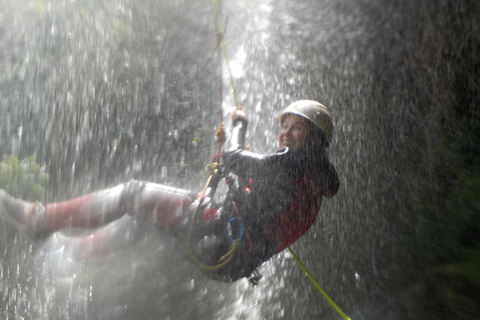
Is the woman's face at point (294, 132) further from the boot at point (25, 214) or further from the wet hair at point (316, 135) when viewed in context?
the boot at point (25, 214)

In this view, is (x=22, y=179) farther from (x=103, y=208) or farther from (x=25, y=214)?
(x=103, y=208)

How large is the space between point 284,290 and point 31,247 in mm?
2000

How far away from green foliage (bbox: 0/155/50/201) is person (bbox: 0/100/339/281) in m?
0.42

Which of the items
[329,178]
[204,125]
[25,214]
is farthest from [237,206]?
[204,125]

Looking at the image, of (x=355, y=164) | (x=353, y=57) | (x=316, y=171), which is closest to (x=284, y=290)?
(x=355, y=164)

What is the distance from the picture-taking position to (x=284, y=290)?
3455 mm

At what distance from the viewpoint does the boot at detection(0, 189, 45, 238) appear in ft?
7.75

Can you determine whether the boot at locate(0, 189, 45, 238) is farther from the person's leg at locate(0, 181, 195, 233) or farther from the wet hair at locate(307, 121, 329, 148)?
the wet hair at locate(307, 121, 329, 148)

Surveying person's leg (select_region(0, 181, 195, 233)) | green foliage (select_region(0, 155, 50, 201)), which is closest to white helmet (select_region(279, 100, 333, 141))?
person's leg (select_region(0, 181, 195, 233))

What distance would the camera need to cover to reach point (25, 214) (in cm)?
238

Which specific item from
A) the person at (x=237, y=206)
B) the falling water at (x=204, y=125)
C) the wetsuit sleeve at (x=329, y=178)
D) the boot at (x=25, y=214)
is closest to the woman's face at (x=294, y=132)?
the person at (x=237, y=206)

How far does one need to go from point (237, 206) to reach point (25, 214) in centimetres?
122

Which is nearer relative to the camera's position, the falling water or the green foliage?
the falling water

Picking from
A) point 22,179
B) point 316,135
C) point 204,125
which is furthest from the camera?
point 204,125
